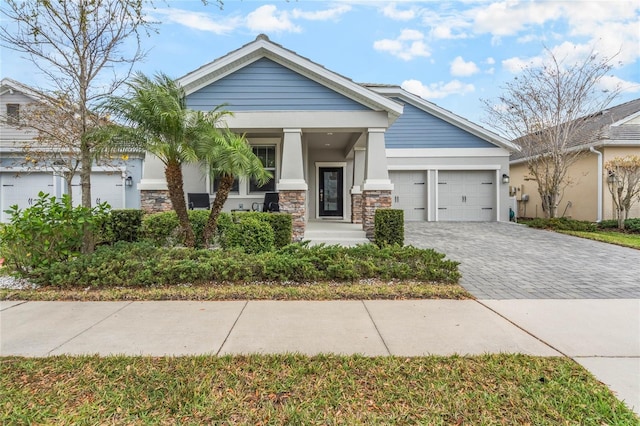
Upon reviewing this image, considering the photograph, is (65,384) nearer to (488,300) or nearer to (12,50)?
(488,300)

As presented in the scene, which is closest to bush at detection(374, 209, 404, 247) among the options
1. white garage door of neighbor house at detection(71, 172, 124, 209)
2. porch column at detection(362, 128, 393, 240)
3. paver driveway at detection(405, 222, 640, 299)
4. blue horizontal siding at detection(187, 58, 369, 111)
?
porch column at detection(362, 128, 393, 240)

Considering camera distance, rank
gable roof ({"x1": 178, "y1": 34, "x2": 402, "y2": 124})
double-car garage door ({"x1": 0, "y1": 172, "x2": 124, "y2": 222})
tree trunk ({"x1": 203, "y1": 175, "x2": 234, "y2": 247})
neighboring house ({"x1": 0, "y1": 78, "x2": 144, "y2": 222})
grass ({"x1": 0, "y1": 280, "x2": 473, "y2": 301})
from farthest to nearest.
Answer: double-car garage door ({"x1": 0, "y1": 172, "x2": 124, "y2": 222}) < neighboring house ({"x1": 0, "y1": 78, "x2": 144, "y2": 222}) < gable roof ({"x1": 178, "y1": 34, "x2": 402, "y2": 124}) < tree trunk ({"x1": 203, "y1": 175, "x2": 234, "y2": 247}) < grass ({"x1": 0, "y1": 280, "x2": 473, "y2": 301})

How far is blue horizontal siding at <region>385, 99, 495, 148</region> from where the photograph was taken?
14664 mm

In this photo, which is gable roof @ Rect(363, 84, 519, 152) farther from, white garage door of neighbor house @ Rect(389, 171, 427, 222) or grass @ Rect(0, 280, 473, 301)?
grass @ Rect(0, 280, 473, 301)

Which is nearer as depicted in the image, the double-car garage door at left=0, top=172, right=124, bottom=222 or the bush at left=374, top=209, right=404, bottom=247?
the bush at left=374, top=209, right=404, bottom=247

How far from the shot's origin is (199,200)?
9.46 meters

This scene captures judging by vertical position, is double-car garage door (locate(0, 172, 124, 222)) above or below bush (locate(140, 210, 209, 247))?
above

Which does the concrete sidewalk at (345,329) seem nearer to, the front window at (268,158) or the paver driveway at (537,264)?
the paver driveway at (537,264)

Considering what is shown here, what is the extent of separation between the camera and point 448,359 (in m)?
2.84

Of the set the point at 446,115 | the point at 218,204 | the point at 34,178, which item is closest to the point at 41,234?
the point at 218,204

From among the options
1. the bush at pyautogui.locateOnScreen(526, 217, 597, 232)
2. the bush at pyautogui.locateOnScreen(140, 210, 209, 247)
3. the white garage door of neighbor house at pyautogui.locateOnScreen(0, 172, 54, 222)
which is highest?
the white garage door of neighbor house at pyautogui.locateOnScreen(0, 172, 54, 222)

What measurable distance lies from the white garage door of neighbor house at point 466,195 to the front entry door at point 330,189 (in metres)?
4.70

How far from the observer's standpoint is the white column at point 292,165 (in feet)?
27.7

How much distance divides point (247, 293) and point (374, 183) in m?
4.97
